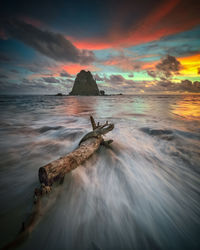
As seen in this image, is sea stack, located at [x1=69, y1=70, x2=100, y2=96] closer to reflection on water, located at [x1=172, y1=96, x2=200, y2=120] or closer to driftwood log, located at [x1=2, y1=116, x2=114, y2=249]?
reflection on water, located at [x1=172, y1=96, x2=200, y2=120]

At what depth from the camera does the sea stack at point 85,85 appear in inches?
5556

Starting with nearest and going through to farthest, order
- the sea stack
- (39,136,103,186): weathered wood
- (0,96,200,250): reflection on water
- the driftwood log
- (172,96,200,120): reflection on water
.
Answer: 1. the driftwood log
2. (0,96,200,250): reflection on water
3. (39,136,103,186): weathered wood
4. (172,96,200,120): reflection on water
5. the sea stack

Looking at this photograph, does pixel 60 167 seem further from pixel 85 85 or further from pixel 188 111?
Result: pixel 85 85

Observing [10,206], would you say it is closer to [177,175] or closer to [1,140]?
[177,175]

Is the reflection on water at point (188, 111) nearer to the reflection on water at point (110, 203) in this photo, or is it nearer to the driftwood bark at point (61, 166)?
the reflection on water at point (110, 203)

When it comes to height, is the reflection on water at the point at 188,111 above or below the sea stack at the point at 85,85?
below

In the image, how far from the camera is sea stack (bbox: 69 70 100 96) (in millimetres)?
141125

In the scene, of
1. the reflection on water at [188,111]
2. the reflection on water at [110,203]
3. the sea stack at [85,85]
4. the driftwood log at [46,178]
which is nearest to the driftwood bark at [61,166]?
the driftwood log at [46,178]

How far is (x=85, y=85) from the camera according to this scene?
469 feet

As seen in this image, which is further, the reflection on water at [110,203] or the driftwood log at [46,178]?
the reflection on water at [110,203]

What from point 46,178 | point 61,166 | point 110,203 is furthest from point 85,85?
point 110,203

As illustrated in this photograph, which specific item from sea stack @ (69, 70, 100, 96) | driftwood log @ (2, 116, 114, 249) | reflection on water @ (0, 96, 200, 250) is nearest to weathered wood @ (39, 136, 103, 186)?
driftwood log @ (2, 116, 114, 249)

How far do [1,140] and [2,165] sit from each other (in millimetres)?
2390

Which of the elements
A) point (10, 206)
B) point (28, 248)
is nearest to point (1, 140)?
point (10, 206)
